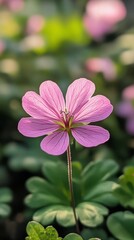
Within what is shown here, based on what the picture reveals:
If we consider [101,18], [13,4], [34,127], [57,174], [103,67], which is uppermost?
[13,4]

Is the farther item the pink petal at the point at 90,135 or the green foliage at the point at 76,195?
the green foliage at the point at 76,195

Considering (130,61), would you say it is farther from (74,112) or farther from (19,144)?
(74,112)

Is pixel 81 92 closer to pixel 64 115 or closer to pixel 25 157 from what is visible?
pixel 64 115

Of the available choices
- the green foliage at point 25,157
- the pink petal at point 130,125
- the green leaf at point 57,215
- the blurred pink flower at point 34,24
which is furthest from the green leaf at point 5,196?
the blurred pink flower at point 34,24

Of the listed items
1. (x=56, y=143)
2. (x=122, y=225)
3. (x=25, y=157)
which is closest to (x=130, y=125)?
(x=25, y=157)

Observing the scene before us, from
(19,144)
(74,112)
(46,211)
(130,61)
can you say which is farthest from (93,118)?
(130,61)

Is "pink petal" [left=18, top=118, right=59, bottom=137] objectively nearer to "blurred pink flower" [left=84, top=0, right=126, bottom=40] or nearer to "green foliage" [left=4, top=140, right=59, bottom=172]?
"green foliage" [left=4, top=140, right=59, bottom=172]

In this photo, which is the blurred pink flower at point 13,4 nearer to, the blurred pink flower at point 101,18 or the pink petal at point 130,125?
the blurred pink flower at point 101,18
